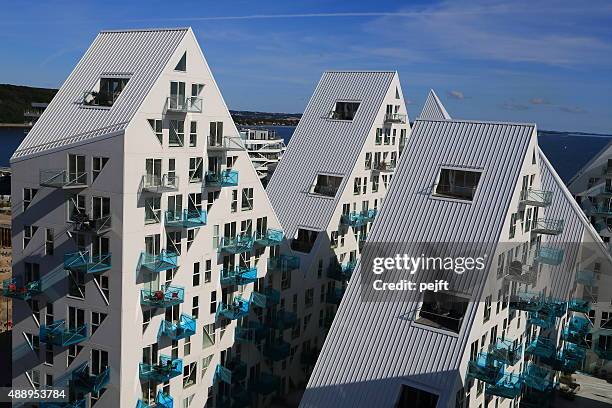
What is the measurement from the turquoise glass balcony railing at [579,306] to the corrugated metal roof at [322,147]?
24.0 metres

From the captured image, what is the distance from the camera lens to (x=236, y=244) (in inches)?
1890

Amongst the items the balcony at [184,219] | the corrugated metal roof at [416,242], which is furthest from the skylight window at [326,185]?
the balcony at [184,219]

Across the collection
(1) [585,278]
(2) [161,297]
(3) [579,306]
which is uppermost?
(2) [161,297]

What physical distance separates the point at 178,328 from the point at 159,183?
10.0 meters

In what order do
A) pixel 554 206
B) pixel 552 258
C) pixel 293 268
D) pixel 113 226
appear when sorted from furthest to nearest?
pixel 554 206, pixel 293 268, pixel 552 258, pixel 113 226

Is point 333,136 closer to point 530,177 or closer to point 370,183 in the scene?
point 370,183

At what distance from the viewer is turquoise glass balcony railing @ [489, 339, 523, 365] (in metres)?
38.2

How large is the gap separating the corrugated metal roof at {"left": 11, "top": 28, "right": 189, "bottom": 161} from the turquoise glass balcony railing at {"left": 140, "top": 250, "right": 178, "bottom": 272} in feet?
26.7

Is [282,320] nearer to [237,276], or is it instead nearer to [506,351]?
[237,276]

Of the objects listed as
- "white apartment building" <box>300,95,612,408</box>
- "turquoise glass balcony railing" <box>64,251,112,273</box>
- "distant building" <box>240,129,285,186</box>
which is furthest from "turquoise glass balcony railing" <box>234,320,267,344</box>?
"distant building" <box>240,129,285,186</box>

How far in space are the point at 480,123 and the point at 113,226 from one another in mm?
24644

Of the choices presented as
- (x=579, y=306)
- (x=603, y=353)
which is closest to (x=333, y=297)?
(x=579, y=306)

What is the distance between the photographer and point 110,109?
40500mm

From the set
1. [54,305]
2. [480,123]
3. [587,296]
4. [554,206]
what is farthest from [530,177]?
[54,305]
